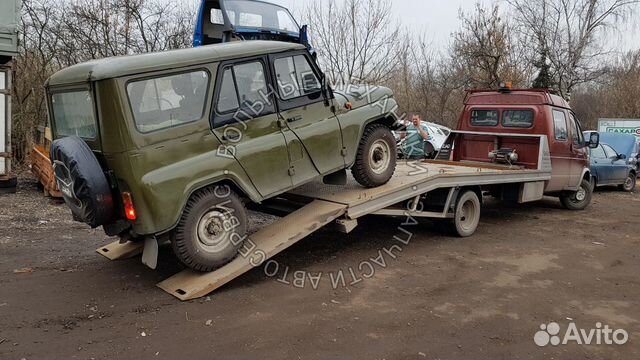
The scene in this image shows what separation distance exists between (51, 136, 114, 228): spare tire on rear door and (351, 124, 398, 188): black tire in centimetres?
293

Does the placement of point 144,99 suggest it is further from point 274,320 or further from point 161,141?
point 274,320

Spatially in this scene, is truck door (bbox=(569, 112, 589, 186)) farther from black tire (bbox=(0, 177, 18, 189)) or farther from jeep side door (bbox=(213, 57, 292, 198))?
black tire (bbox=(0, 177, 18, 189))

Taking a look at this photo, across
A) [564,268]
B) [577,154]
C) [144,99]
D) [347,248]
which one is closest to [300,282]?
[347,248]

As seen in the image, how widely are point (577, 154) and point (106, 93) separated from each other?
8437mm

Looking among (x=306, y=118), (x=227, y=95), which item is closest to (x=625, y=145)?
(x=306, y=118)

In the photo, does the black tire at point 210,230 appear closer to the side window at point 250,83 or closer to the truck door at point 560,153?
the side window at point 250,83

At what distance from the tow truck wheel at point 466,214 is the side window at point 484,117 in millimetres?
2246

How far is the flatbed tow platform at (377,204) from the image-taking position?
5.17m

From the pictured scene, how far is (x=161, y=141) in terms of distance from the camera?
457 centimetres

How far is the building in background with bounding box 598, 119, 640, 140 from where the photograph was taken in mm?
21359

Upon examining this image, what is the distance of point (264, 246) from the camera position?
5.35 m

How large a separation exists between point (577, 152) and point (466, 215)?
3.27 m

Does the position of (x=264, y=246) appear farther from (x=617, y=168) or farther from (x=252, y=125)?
(x=617, y=168)

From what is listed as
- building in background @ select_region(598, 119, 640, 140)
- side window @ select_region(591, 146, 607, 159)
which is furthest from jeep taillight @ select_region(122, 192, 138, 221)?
building in background @ select_region(598, 119, 640, 140)
